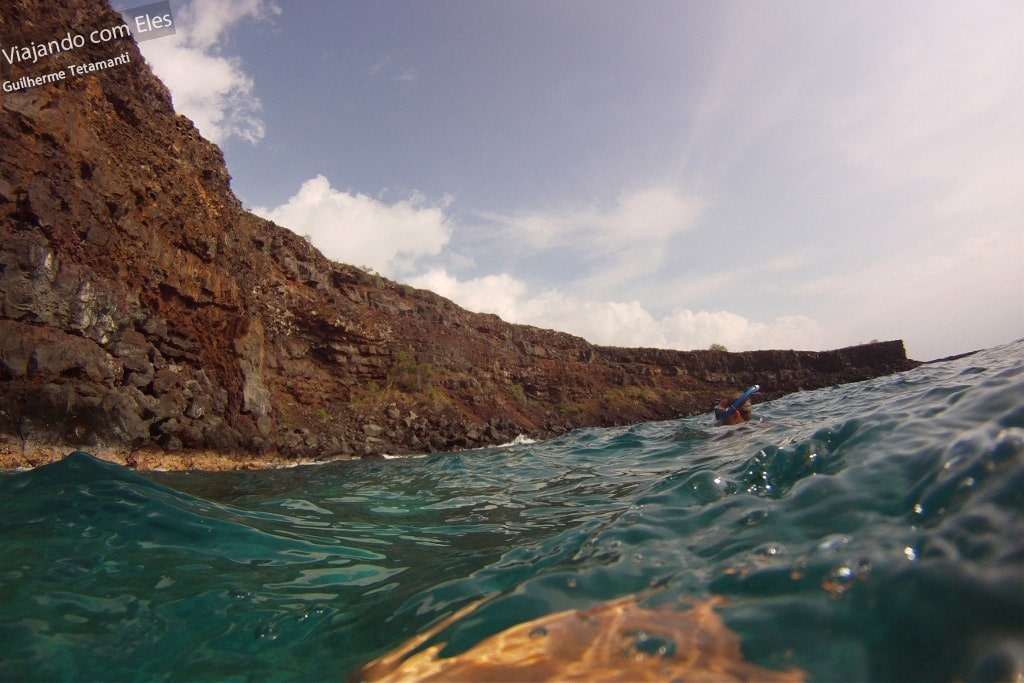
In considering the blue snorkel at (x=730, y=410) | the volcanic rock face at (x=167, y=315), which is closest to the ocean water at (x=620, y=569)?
the blue snorkel at (x=730, y=410)

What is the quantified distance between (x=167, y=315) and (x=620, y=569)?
1304 cm

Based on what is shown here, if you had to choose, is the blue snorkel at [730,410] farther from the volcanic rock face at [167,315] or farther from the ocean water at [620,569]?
the volcanic rock face at [167,315]

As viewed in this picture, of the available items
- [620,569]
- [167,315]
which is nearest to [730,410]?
[620,569]

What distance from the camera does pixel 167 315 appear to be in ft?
38.3

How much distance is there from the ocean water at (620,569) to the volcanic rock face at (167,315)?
22.0ft

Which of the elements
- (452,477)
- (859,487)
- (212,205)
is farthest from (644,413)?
(859,487)

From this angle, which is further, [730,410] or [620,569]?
[730,410]

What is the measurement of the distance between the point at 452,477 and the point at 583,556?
6249mm

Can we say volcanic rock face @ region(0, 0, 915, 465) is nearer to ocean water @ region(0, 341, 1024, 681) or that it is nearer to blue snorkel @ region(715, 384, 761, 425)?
ocean water @ region(0, 341, 1024, 681)

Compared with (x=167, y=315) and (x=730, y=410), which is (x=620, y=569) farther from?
(x=167, y=315)

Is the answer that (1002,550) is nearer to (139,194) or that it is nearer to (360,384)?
(139,194)

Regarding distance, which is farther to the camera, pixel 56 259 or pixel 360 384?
pixel 360 384

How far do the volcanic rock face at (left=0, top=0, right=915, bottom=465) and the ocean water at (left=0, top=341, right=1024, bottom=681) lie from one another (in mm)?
6697

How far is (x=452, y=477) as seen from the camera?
8.29 meters
